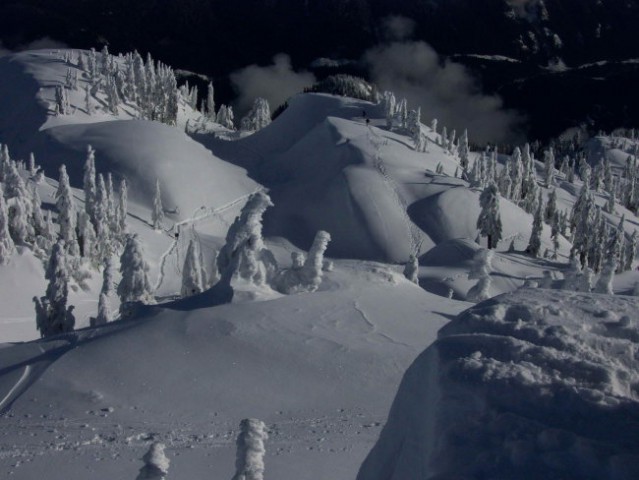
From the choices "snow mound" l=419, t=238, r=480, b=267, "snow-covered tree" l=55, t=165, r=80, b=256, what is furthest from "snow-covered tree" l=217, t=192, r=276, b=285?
"snow mound" l=419, t=238, r=480, b=267

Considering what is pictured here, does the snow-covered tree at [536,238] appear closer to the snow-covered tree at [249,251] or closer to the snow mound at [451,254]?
the snow mound at [451,254]

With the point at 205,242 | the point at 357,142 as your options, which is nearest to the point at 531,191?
the point at 357,142

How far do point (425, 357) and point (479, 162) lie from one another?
11936 centimetres

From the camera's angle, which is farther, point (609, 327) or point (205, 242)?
point (205, 242)

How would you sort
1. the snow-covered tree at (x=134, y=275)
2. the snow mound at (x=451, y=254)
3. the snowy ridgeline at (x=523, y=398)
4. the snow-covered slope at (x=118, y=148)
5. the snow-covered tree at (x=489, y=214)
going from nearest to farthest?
1. the snowy ridgeline at (x=523, y=398)
2. the snow-covered tree at (x=134, y=275)
3. the snow mound at (x=451, y=254)
4. the snow-covered tree at (x=489, y=214)
5. the snow-covered slope at (x=118, y=148)

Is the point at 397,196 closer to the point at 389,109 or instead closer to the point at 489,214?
the point at 489,214

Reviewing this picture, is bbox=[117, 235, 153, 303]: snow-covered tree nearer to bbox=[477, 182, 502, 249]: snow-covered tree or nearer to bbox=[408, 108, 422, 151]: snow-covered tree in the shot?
bbox=[477, 182, 502, 249]: snow-covered tree

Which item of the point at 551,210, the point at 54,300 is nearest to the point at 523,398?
the point at 54,300

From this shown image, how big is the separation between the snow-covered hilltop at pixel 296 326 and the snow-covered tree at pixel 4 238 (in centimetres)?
11

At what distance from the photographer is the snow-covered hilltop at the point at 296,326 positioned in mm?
6941

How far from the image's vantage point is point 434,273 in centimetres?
6262

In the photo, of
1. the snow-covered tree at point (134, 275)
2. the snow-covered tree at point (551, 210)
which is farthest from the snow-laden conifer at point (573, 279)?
the snow-covered tree at point (551, 210)

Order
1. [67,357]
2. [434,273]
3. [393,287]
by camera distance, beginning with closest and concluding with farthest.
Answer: [67,357] → [393,287] → [434,273]

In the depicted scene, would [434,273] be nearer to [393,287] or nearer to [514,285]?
[514,285]
